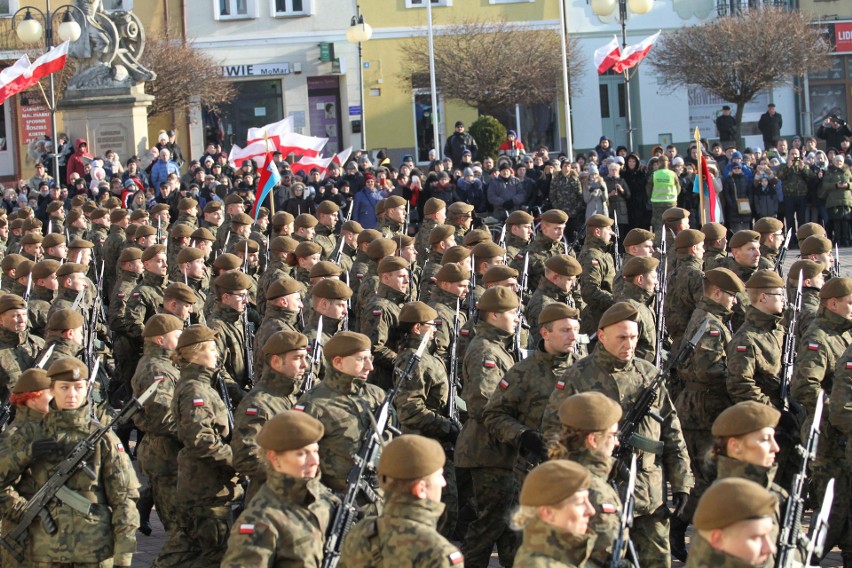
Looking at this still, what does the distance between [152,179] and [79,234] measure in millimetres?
7329

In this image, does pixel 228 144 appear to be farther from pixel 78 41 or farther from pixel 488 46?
pixel 78 41

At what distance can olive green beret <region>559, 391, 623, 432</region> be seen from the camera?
7.12m

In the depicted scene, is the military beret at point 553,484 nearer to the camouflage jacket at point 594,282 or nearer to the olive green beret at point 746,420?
the olive green beret at point 746,420

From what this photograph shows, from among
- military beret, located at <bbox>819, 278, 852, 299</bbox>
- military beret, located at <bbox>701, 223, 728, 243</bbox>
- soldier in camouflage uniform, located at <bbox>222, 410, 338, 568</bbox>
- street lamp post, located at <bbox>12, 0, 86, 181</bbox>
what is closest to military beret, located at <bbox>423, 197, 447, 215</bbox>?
military beret, located at <bbox>701, 223, 728, 243</bbox>

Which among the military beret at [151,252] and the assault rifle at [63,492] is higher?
the military beret at [151,252]

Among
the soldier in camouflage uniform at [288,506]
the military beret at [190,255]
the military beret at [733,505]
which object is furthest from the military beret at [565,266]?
the military beret at [733,505]

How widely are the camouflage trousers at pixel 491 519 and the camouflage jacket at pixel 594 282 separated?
451cm

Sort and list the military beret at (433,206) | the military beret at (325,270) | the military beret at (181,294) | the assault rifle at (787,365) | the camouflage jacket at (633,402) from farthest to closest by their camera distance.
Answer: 1. the military beret at (433,206)
2. the military beret at (325,270)
3. the military beret at (181,294)
4. the assault rifle at (787,365)
5. the camouflage jacket at (633,402)

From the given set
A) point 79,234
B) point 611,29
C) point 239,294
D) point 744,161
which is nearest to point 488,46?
point 611,29

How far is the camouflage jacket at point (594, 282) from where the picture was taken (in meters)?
14.0

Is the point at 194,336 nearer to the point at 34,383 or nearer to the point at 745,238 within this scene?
the point at 34,383

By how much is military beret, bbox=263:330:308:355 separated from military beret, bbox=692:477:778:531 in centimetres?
370

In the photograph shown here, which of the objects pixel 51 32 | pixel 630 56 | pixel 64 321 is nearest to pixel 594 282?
pixel 64 321

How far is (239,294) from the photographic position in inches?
461
